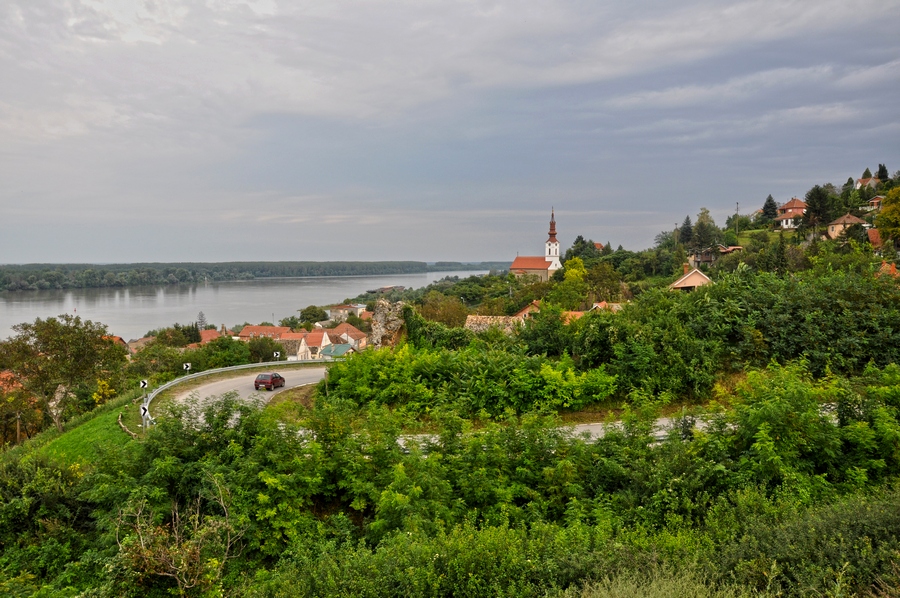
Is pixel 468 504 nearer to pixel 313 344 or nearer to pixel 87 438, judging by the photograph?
pixel 87 438

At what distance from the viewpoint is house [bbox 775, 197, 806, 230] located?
59.8m

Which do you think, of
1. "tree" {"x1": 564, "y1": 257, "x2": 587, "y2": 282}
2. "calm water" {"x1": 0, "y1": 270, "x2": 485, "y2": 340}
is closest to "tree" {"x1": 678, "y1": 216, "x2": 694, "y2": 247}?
"tree" {"x1": 564, "y1": 257, "x2": 587, "y2": 282}

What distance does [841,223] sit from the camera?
159 ft

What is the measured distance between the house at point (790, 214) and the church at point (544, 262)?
34.0 metres

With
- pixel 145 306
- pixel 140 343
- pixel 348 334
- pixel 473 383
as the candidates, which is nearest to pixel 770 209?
pixel 348 334

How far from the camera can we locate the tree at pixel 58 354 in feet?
66.0

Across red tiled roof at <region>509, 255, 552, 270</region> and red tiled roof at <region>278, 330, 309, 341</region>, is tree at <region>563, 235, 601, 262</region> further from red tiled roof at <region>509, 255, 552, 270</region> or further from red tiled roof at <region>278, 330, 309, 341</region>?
red tiled roof at <region>278, 330, 309, 341</region>

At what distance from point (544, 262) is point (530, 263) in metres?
2.57

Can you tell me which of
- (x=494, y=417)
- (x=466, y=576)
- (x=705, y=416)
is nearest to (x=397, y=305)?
(x=494, y=417)

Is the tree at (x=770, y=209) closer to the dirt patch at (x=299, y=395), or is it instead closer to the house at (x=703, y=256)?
the house at (x=703, y=256)

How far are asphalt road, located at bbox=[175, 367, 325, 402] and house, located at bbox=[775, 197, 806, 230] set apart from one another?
57.9m

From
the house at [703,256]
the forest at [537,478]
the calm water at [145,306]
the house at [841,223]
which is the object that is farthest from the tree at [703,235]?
the calm water at [145,306]

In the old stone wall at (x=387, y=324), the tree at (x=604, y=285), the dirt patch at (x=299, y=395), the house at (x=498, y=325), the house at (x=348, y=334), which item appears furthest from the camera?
the house at (x=348, y=334)

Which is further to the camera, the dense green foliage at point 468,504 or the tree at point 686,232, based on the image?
the tree at point 686,232
